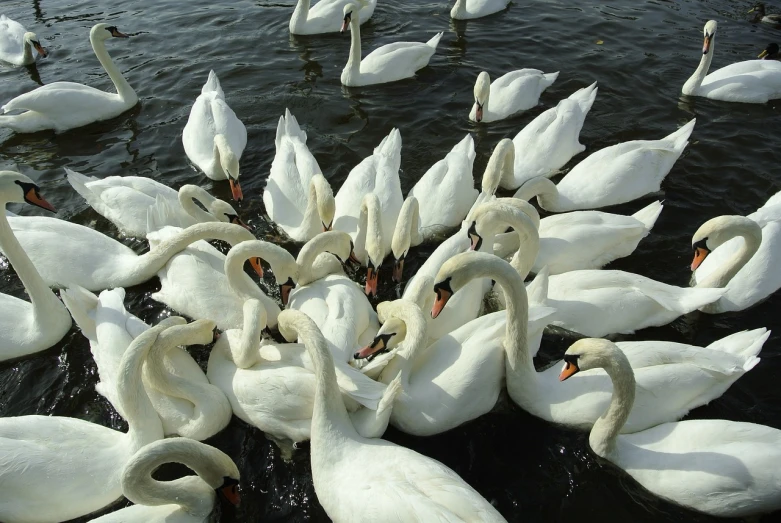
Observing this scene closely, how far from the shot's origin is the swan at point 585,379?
593cm

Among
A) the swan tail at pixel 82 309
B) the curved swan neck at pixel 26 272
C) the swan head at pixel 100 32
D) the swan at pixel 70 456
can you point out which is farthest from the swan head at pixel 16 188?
the swan head at pixel 100 32

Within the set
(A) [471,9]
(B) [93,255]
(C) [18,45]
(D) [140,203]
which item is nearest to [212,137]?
(D) [140,203]

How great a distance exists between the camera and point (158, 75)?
13.9 meters

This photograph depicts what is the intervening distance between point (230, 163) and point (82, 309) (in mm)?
3278

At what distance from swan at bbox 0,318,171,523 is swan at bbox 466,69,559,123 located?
25.2 ft

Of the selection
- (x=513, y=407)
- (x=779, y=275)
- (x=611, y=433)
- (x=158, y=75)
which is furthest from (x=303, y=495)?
(x=158, y=75)

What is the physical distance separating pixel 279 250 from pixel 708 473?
4751 millimetres

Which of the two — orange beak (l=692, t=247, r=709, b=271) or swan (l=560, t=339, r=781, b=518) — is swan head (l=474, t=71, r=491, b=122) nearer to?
orange beak (l=692, t=247, r=709, b=271)

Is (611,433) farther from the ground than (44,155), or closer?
closer

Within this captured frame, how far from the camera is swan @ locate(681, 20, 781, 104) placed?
469 inches

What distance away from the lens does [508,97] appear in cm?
1162

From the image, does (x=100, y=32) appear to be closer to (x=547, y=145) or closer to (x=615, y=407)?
(x=547, y=145)

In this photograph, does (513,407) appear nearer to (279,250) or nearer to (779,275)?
(279,250)

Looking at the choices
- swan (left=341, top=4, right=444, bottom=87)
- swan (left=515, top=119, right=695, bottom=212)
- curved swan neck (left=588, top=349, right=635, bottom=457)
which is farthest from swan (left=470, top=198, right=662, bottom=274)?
swan (left=341, top=4, right=444, bottom=87)
